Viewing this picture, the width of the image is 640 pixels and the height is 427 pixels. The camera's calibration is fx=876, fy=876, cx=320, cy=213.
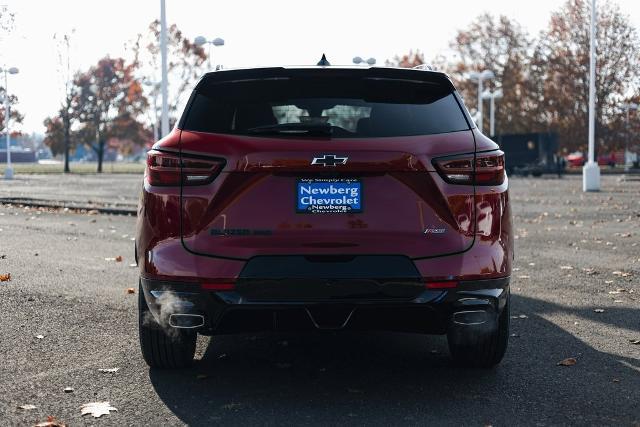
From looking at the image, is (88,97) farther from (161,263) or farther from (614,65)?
(161,263)

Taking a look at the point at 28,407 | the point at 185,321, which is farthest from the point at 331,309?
the point at 28,407

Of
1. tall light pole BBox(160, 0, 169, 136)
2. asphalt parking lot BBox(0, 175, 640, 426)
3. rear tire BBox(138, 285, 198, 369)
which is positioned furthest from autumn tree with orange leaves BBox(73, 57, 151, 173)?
rear tire BBox(138, 285, 198, 369)

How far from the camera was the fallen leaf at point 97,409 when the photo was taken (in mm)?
4352

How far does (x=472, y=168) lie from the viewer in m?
4.53

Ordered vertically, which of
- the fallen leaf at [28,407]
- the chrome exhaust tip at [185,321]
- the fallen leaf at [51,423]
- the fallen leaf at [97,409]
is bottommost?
the fallen leaf at [97,409]

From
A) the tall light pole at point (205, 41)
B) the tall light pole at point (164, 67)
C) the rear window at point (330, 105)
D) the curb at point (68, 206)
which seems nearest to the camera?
the rear window at point (330, 105)

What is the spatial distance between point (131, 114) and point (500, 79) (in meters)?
30.3

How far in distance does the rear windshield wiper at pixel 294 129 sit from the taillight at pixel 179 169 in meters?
0.28

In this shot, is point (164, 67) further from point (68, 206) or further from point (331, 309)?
point (331, 309)

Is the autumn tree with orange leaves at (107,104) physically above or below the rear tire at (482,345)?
above

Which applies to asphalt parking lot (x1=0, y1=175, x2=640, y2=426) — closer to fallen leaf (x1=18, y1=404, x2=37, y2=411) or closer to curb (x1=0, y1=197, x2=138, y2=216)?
fallen leaf (x1=18, y1=404, x2=37, y2=411)

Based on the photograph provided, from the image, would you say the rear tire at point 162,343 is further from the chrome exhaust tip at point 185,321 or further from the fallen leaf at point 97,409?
the fallen leaf at point 97,409

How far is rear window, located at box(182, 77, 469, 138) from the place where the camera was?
15.0 feet

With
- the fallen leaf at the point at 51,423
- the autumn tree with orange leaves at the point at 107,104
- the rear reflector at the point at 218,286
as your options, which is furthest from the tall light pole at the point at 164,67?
the autumn tree with orange leaves at the point at 107,104
